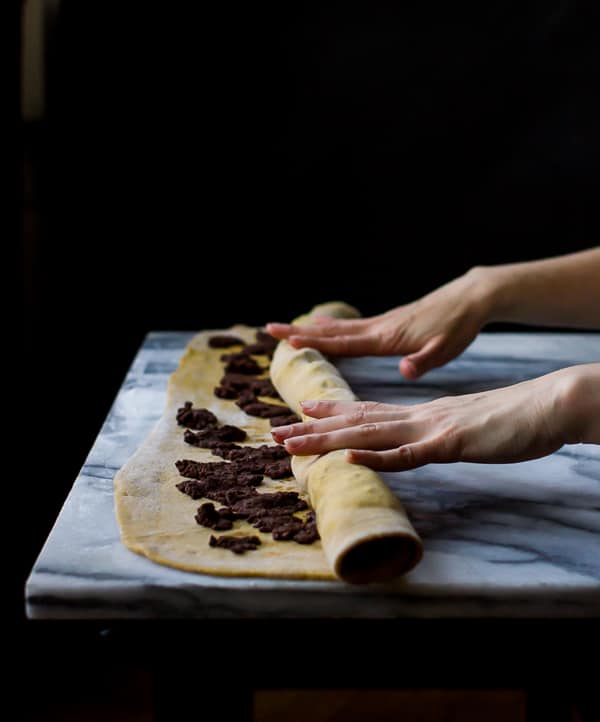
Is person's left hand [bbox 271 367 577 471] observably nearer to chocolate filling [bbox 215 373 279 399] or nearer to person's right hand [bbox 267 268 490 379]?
chocolate filling [bbox 215 373 279 399]

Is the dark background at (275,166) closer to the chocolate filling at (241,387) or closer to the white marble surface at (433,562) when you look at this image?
the chocolate filling at (241,387)

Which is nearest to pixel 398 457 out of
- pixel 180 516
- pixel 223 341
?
pixel 180 516

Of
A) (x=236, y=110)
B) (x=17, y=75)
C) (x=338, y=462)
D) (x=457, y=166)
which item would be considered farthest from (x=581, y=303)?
(x=17, y=75)

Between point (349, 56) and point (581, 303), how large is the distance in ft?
3.68

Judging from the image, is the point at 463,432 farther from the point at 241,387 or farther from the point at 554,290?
the point at 554,290

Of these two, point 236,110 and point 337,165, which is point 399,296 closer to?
point 337,165

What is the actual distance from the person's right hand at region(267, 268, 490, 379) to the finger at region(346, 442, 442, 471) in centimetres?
55

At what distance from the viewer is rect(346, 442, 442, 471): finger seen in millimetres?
987

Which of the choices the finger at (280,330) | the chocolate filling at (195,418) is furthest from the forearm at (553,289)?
the chocolate filling at (195,418)

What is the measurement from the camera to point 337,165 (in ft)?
8.30

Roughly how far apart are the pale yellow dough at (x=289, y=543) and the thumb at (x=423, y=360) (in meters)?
0.27

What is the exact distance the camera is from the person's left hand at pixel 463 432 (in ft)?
3.28

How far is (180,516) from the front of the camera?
0.99 m

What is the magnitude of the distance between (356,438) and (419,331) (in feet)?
1.97
